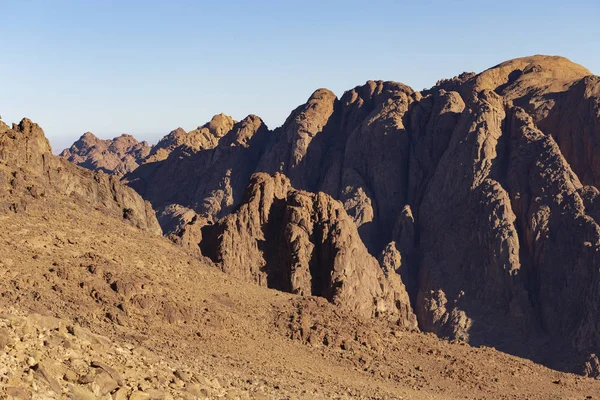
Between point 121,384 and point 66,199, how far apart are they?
99.8 ft

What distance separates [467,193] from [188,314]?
222 ft

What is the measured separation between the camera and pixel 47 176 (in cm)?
5684

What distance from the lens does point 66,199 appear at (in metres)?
54.0

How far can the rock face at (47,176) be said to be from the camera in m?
52.8

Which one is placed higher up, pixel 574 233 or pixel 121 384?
pixel 574 233

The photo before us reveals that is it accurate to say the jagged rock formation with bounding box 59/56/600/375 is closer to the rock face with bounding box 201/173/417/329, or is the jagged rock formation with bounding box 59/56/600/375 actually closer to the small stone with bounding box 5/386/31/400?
the rock face with bounding box 201/173/417/329

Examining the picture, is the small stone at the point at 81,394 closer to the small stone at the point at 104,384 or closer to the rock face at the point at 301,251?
the small stone at the point at 104,384

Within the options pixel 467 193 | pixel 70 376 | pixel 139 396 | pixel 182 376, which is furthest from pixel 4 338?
pixel 467 193

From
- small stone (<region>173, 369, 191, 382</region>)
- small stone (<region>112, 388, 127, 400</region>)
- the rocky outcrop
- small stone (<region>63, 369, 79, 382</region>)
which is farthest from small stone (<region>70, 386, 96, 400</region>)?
the rocky outcrop

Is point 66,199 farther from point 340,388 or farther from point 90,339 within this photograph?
point 90,339

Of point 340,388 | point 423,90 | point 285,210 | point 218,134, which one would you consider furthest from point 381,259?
point 218,134

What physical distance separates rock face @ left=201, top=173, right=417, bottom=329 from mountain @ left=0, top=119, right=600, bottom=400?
21 cm

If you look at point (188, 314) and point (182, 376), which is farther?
point (188, 314)

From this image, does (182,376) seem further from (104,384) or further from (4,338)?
(4,338)
